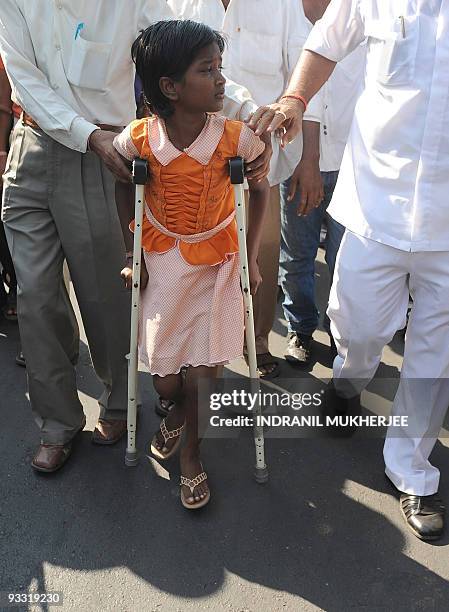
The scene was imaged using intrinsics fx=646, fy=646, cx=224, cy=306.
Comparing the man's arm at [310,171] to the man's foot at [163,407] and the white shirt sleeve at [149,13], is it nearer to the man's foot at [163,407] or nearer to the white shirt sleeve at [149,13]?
the white shirt sleeve at [149,13]

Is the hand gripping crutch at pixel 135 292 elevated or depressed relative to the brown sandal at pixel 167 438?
elevated

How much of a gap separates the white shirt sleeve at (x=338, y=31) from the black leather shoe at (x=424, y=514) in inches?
77.7

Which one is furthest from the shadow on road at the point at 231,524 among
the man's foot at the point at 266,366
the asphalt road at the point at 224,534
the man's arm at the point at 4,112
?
the man's arm at the point at 4,112

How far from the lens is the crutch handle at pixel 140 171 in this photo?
245cm

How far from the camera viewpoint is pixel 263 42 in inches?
132

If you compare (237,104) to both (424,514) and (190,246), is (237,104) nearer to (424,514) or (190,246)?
(190,246)

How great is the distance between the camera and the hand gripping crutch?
8.05ft

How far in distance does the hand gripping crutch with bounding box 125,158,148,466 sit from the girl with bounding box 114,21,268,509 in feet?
0.16

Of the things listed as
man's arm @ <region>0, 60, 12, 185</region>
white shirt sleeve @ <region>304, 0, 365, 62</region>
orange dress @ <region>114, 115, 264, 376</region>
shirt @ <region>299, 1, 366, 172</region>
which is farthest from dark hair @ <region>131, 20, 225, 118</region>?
shirt @ <region>299, 1, 366, 172</region>

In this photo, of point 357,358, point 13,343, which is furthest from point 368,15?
point 13,343

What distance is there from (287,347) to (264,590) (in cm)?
186

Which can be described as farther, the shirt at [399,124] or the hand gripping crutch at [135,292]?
the hand gripping crutch at [135,292]

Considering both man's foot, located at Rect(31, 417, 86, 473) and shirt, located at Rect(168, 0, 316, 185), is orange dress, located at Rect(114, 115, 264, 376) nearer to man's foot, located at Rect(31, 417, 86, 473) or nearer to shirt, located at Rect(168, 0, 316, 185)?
man's foot, located at Rect(31, 417, 86, 473)

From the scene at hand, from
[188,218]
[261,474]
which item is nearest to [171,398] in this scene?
[261,474]
